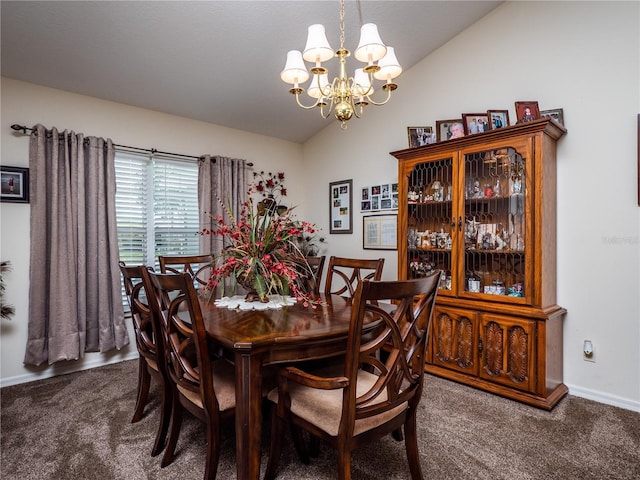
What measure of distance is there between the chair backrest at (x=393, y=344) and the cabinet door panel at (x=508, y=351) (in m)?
1.32

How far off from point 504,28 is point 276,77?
6.49ft

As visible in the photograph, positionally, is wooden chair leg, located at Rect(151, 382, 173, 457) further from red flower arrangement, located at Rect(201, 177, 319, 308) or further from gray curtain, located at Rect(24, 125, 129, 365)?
gray curtain, located at Rect(24, 125, 129, 365)

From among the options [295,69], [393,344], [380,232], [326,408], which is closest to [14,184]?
[295,69]

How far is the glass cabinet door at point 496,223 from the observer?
2.50 metres

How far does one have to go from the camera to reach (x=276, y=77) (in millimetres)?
3283

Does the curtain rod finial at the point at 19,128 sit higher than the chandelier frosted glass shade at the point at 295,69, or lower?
lower

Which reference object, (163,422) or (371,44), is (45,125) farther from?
(371,44)

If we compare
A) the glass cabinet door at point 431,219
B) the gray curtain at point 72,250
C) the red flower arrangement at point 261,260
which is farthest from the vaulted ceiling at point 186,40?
the red flower arrangement at point 261,260

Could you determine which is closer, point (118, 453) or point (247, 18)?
point (118, 453)

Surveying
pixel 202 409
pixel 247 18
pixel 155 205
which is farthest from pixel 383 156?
pixel 202 409

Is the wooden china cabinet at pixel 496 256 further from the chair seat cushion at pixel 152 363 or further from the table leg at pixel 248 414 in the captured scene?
the chair seat cushion at pixel 152 363

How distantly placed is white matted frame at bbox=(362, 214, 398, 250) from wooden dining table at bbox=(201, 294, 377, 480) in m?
2.06

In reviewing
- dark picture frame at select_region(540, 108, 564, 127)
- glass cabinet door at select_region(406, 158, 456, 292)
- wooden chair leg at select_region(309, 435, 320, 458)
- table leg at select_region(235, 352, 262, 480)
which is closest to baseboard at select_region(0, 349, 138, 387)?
wooden chair leg at select_region(309, 435, 320, 458)

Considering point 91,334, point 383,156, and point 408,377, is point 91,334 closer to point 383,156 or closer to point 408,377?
point 408,377
